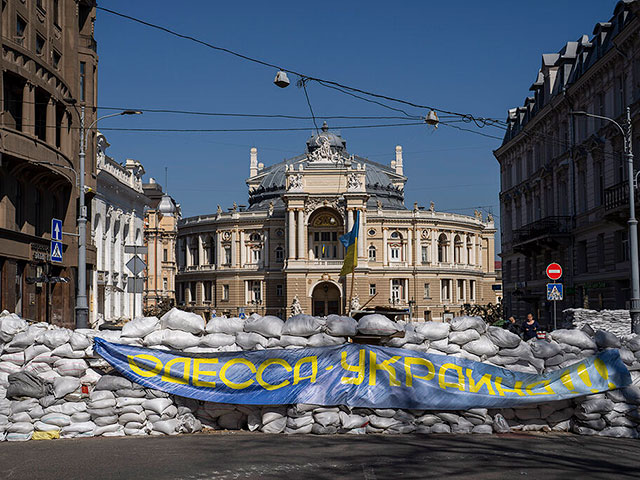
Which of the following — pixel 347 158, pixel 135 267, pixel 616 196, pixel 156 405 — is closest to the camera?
pixel 156 405

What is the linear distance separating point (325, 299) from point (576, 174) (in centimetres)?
5343

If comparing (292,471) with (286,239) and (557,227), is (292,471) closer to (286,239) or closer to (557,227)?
(557,227)

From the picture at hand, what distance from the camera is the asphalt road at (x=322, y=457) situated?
870 centimetres

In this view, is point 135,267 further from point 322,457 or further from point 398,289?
point 398,289

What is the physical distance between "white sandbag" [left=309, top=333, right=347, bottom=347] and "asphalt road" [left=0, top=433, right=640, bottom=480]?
1369mm

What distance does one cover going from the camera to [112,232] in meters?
44.8

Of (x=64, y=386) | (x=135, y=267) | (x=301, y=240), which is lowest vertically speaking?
(x=64, y=386)

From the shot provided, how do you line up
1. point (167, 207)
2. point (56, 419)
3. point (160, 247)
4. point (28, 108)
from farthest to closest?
point (167, 207) < point (160, 247) < point (28, 108) < point (56, 419)

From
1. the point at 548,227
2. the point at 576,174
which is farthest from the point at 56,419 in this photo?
the point at 548,227

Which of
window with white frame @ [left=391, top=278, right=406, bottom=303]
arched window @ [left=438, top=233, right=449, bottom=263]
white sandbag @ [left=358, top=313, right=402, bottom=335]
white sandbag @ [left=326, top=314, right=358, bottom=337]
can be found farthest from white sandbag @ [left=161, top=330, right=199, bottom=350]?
arched window @ [left=438, top=233, right=449, bottom=263]

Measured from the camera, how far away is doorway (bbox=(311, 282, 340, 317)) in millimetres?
86562

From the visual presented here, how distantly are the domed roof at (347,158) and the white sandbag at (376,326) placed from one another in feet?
272

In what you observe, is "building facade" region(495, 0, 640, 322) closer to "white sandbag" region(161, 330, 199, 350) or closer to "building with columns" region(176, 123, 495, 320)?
"white sandbag" region(161, 330, 199, 350)

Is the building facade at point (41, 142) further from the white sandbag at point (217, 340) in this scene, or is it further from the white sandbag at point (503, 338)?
the white sandbag at point (503, 338)
